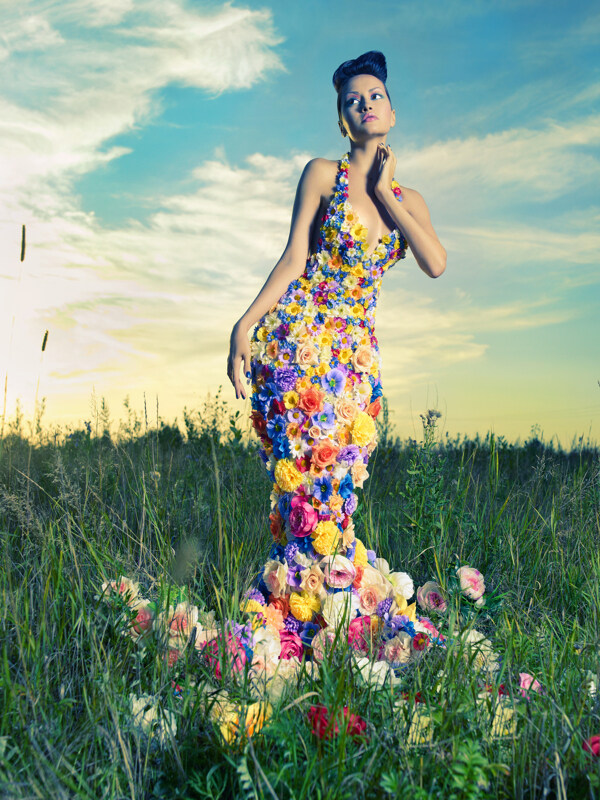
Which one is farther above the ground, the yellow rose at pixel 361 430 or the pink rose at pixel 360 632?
the yellow rose at pixel 361 430

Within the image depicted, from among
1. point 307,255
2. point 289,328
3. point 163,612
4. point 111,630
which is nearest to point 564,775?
point 163,612

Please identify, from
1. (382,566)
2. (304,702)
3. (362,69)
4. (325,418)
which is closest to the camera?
(304,702)

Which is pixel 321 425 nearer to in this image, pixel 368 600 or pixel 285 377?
pixel 285 377

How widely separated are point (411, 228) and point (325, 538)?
1645 millimetres

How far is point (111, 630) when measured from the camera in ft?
9.46

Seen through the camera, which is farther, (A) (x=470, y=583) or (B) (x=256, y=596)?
(A) (x=470, y=583)

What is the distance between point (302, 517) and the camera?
3242mm

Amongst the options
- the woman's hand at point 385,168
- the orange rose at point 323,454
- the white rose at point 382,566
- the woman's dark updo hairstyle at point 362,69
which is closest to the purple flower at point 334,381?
the orange rose at point 323,454

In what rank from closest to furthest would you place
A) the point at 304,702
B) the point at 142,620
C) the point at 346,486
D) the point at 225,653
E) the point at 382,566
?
the point at 304,702 → the point at 225,653 → the point at 142,620 → the point at 346,486 → the point at 382,566

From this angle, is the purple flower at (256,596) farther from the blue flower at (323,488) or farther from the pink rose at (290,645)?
the blue flower at (323,488)

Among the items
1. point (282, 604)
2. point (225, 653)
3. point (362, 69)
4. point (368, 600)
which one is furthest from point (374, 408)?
point (362, 69)

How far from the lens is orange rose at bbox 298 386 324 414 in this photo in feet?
10.6

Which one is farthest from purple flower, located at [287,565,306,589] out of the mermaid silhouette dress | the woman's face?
the woman's face

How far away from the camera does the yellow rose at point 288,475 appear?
3.27 metres
